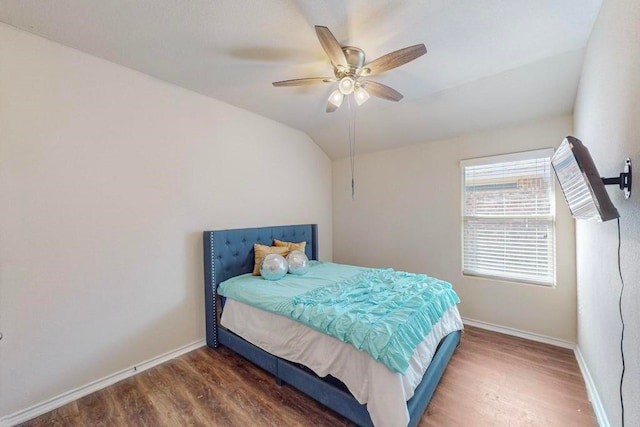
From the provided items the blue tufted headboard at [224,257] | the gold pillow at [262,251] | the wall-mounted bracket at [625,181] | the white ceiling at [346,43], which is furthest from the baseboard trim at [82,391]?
the wall-mounted bracket at [625,181]

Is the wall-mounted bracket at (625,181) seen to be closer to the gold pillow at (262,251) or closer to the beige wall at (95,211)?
the gold pillow at (262,251)

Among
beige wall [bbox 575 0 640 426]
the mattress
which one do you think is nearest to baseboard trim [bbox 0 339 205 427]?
the mattress

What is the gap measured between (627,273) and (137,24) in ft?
10.6

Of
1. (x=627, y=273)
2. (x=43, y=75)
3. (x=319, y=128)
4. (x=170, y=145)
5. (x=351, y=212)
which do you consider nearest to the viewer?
(x=627, y=273)

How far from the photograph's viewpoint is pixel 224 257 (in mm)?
2775

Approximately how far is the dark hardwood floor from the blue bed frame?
0.13 m

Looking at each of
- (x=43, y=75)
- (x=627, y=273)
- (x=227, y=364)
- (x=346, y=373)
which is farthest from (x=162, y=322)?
(x=627, y=273)

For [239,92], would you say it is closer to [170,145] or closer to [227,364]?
[170,145]

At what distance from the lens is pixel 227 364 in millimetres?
2357

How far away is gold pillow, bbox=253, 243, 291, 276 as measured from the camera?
290cm

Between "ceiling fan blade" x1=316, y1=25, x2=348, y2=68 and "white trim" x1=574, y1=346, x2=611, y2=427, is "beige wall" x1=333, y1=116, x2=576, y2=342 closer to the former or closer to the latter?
"white trim" x1=574, y1=346, x2=611, y2=427

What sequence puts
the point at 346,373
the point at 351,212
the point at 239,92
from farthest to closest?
the point at 351,212, the point at 239,92, the point at 346,373

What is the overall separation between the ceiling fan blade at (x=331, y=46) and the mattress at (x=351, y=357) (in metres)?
1.91

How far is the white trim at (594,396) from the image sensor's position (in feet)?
5.18
